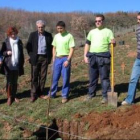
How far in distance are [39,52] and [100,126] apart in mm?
2482

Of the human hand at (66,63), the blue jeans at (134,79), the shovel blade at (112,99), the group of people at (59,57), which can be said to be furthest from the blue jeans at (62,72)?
the blue jeans at (134,79)

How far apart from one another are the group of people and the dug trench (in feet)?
1.99

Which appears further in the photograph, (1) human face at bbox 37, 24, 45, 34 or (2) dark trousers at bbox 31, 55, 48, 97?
(2) dark trousers at bbox 31, 55, 48, 97

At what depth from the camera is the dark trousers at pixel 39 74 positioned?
8.44 m

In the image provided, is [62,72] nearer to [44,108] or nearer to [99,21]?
[44,108]

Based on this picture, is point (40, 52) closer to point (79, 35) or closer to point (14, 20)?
point (79, 35)

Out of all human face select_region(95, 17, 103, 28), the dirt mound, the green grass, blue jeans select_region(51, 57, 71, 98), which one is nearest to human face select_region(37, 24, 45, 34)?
blue jeans select_region(51, 57, 71, 98)

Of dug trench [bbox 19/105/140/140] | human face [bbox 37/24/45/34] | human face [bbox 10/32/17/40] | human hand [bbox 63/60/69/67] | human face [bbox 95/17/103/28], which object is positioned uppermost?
human face [bbox 95/17/103/28]

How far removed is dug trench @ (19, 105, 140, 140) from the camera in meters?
6.60

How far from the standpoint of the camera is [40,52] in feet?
27.3

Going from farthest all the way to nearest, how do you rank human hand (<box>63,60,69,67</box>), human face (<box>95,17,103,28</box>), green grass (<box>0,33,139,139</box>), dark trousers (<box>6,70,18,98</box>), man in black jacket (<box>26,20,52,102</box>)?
dark trousers (<box>6,70,18,98</box>) < man in black jacket (<box>26,20,52,102</box>) < human hand (<box>63,60,69,67</box>) < human face (<box>95,17,103,28</box>) < green grass (<box>0,33,139,139</box>)

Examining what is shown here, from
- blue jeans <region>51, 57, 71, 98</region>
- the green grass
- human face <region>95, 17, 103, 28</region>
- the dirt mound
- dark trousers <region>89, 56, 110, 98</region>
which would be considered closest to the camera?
the dirt mound

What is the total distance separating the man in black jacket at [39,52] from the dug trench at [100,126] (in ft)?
5.03

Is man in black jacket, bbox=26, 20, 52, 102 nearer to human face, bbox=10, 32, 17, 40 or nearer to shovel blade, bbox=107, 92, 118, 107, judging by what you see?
human face, bbox=10, 32, 17, 40
